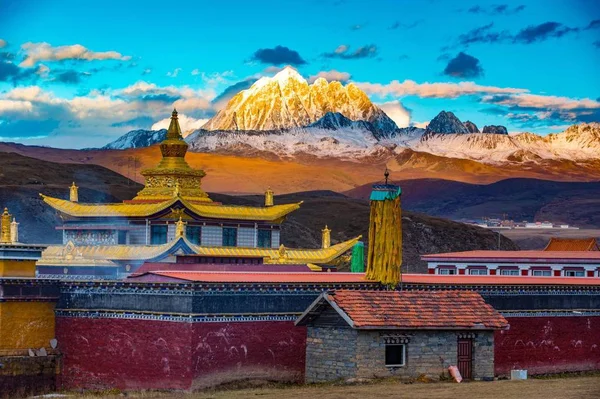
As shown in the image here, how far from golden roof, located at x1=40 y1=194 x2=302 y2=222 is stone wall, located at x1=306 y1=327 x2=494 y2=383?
16255 mm

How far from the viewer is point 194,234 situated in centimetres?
5528

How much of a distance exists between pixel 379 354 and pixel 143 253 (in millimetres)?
17442

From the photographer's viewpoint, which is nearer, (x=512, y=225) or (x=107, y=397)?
(x=107, y=397)

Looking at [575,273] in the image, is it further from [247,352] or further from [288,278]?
[247,352]

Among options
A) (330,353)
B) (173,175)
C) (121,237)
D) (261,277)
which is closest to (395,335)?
(330,353)

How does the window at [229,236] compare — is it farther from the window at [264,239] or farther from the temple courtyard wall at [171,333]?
the temple courtyard wall at [171,333]

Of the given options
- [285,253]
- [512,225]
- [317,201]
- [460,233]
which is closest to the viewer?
[285,253]

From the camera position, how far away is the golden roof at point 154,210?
54094 mm

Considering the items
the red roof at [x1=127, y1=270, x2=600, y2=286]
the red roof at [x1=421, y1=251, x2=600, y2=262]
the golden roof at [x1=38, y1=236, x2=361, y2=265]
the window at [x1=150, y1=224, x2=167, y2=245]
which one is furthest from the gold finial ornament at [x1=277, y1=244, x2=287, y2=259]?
the red roof at [x1=421, y1=251, x2=600, y2=262]

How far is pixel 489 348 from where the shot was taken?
40.2 meters

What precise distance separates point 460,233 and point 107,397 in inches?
5060

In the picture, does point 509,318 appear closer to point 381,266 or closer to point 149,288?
point 381,266

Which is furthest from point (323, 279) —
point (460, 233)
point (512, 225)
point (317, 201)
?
point (512, 225)

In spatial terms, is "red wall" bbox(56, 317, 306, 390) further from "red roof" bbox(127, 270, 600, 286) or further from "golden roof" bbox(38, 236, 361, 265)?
"golden roof" bbox(38, 236, 361, 265)
